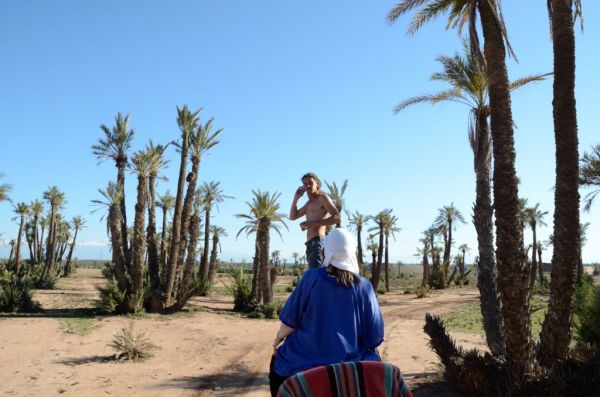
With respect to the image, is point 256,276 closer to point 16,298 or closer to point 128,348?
point 16,298

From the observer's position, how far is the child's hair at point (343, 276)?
2520 millimetres

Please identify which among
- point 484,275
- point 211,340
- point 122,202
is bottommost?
point 211,340

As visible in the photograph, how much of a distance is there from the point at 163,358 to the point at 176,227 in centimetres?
1072

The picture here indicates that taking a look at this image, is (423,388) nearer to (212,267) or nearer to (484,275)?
(484,275)

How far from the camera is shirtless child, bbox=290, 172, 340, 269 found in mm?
5449

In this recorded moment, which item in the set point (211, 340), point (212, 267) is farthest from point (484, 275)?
point (212, 267)

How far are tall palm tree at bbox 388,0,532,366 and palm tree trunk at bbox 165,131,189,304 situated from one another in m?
14.5

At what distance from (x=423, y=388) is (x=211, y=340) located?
6100 millimetres

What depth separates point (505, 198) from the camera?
6.38 metres

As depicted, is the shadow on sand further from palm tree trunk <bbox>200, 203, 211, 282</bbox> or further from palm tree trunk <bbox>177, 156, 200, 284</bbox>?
palm tree trunk <bbox>200, 203, 211, 282</bbox>

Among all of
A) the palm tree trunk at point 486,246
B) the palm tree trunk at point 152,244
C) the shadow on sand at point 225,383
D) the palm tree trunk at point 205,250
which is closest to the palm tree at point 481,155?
the palm tree trunk at point 486,246

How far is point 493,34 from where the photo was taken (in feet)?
24.0

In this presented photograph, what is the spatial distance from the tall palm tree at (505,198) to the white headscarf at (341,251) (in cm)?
427

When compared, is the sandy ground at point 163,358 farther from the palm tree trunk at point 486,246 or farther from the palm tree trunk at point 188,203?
the palm tree trunk at point 188,203
